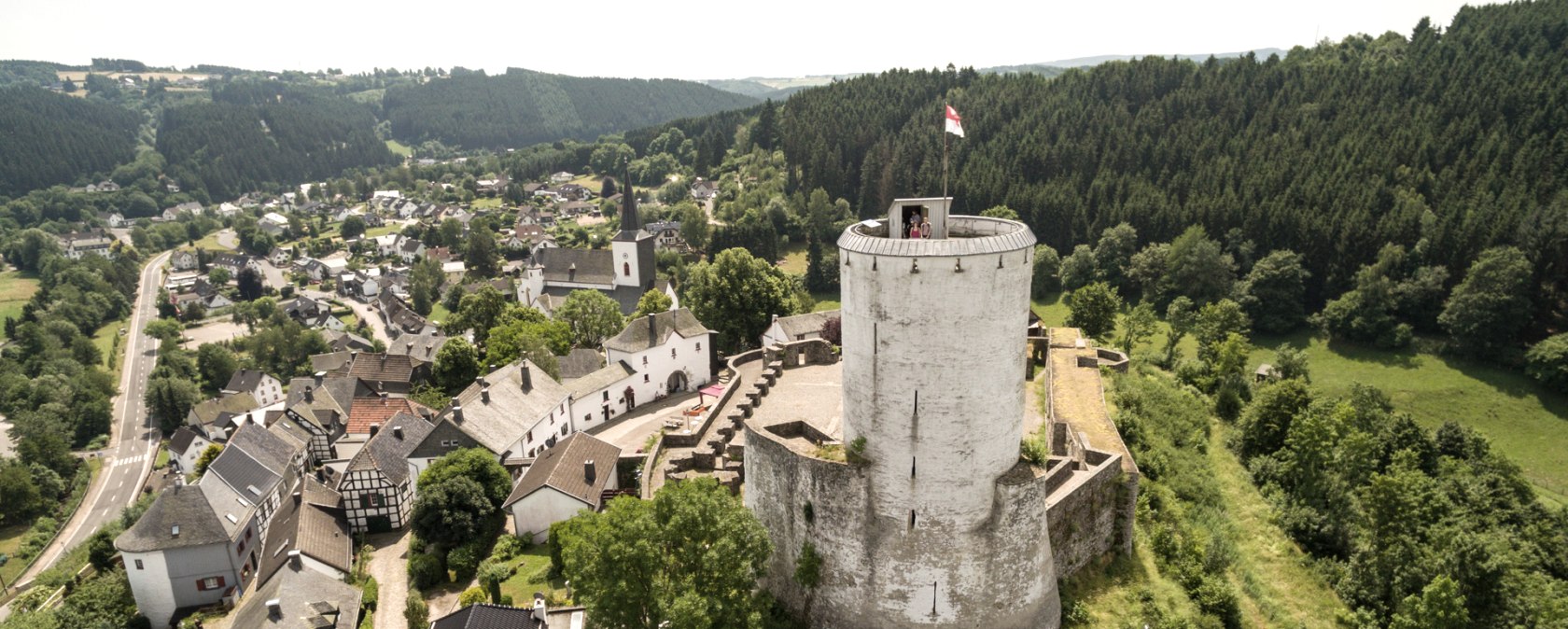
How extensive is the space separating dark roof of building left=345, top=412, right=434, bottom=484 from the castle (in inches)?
1170

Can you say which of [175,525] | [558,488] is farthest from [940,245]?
[175,525]

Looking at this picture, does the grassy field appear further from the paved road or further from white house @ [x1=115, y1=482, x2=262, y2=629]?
white house @ [x1=115, y1=482, x2=262, y2=629]

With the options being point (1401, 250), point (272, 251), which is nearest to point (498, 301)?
point (1401, 250)

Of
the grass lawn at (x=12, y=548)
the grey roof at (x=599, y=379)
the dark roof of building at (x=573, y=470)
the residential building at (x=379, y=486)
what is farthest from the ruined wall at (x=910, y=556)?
the grass lawn at (x=12, y=548)

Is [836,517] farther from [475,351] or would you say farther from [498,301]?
[498,301]

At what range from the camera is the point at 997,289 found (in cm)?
1838

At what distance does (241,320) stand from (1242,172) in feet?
457

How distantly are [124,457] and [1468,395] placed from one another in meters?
119

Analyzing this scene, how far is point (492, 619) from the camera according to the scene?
27.7 metres

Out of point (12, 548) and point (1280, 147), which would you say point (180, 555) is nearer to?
point (12, 548)

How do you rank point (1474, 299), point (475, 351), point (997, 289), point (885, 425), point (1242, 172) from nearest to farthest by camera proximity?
point (997, 289), point (885, 425), point (1474, 299), point (475, 351), point (1242, 172)

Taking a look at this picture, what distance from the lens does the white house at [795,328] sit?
6122 centimetres

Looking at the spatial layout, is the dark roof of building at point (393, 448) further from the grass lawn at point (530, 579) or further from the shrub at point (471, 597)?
the shrub at point (471, 597)

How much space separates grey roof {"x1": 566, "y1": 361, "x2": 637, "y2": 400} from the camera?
5366 centimetres
